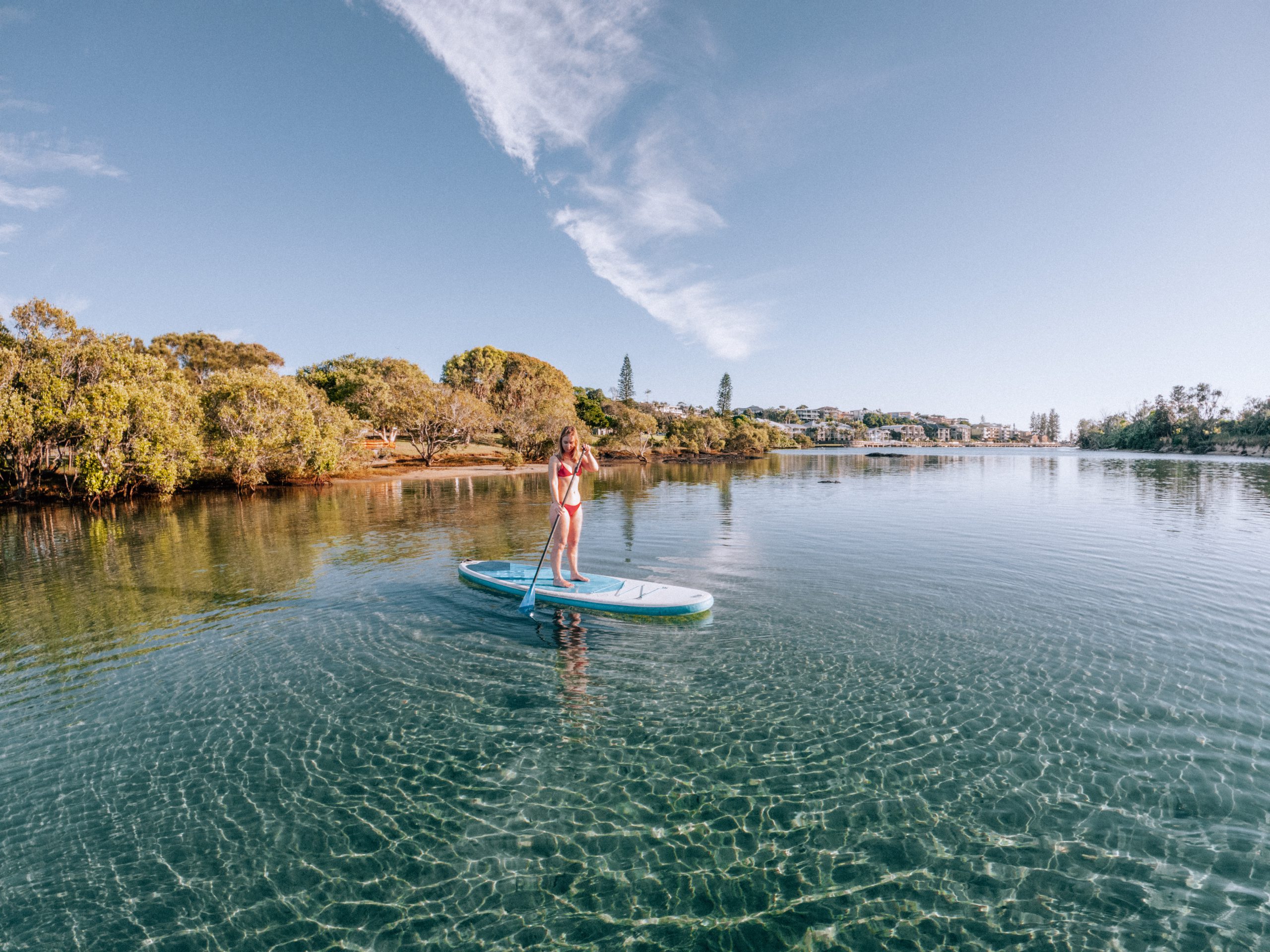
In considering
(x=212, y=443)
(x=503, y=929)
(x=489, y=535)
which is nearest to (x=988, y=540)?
(x=489, y=535)

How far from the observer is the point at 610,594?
11578 mm

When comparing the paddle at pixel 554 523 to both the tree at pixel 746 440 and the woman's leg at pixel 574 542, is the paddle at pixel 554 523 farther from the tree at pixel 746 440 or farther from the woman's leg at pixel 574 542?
the tree at pixel 746 440

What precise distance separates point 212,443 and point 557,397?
4032cm

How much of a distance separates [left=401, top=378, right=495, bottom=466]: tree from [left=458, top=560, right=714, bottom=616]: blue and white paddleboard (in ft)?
162

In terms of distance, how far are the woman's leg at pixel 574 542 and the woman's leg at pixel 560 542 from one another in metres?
0.15

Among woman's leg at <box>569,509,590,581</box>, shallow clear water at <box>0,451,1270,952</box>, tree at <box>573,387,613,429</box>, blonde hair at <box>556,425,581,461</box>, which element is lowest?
shallow clear water at <box>0,451,1270,952</box>

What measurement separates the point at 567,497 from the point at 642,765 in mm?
6355

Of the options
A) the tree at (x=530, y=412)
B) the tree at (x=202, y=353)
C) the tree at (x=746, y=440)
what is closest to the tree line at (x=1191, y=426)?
the tree at (x=746, y=440)

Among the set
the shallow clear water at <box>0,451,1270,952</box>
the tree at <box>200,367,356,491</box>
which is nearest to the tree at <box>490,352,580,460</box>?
the tree at <box>200,367,356,491</box>

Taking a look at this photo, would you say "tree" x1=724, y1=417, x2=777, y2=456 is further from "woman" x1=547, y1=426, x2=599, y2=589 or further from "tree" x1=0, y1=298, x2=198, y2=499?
"woman" x1=547, y1=426, x2=599, y2=589

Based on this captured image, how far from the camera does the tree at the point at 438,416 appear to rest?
5812cm

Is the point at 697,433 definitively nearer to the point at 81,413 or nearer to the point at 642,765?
the point at 81,413

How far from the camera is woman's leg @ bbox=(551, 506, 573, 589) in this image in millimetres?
11875

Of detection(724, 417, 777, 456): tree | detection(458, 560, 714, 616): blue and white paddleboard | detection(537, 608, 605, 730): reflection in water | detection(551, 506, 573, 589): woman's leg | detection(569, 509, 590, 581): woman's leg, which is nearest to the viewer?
detection(537, 608, 605, 730): reflection in water
